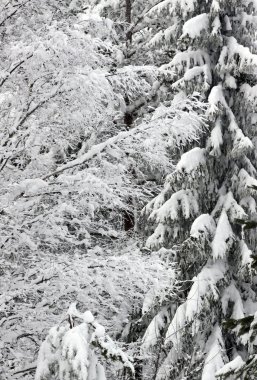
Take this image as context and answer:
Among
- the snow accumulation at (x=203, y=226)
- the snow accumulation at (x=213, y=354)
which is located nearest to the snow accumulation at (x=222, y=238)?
the snow accumulation at (x=203, y=226)

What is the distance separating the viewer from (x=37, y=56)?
622cm

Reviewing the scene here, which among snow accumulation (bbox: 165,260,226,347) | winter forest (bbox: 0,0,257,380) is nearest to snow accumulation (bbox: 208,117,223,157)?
winter forest (bbox: 0,0,257,380)

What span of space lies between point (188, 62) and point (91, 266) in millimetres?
6278

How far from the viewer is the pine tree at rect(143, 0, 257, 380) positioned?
33.3 ft

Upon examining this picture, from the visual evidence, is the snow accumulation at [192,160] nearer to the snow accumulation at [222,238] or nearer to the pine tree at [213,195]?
the pine tree at [213,195]

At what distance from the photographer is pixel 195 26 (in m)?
10.6

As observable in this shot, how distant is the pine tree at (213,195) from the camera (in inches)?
400

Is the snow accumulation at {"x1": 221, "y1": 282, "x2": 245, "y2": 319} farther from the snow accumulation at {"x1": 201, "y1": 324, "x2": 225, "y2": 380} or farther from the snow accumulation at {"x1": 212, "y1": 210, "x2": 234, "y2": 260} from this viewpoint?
the snow accumulation at {"x1": 212, "y1": 210, "x2": 234, "y2": 260}

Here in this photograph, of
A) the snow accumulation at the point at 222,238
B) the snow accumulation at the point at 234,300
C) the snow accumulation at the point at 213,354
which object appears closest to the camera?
the snow accumulation at the point at 213,354

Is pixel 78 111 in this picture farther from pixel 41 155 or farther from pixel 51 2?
pixel 51 2

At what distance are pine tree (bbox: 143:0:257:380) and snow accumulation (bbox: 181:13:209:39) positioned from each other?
19 millimetres

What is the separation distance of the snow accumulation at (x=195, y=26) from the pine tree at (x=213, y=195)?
19 mm

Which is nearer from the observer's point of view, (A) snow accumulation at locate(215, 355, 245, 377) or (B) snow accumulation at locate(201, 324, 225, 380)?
(A) snow accumulation at locate(215, 355, 245, 377)

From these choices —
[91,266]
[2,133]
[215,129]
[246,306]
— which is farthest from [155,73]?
[246,306]
